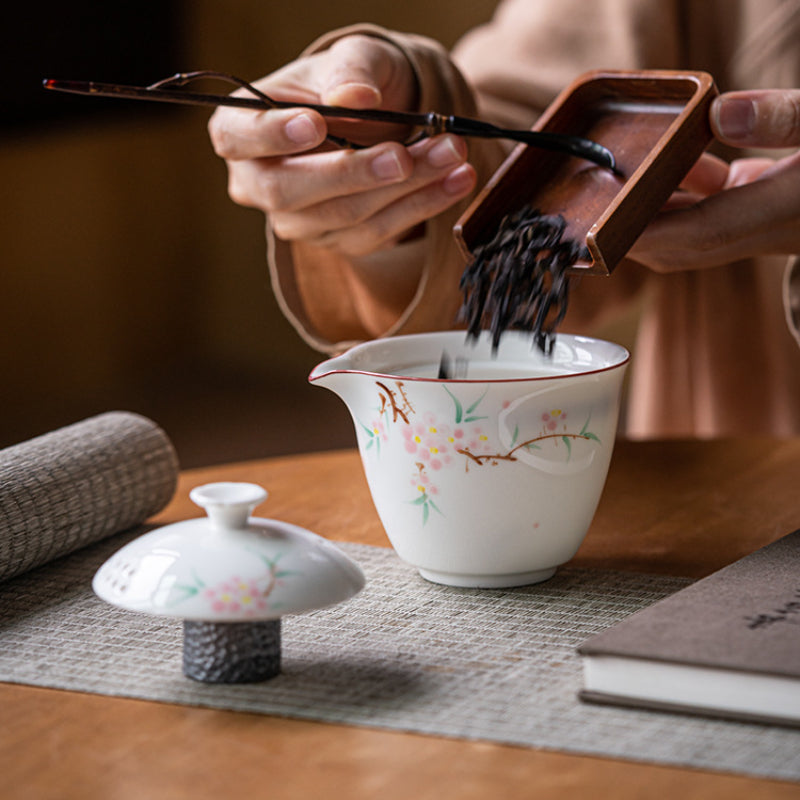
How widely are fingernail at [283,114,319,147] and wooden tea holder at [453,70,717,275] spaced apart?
16 centimetres

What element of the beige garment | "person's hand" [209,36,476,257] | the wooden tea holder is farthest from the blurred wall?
the wooden tea holder

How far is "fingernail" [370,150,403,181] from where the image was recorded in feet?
3.33

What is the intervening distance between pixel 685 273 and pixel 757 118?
26.3 inches

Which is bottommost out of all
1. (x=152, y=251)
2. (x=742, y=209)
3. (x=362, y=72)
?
(x=152, y=251)

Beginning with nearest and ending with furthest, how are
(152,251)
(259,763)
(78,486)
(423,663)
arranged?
(259,763) → (423,663) → (78,486) → (152,251)

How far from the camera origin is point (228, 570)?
→ 0.59m

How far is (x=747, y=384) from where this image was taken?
65.2 inches

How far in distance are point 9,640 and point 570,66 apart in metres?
1.16

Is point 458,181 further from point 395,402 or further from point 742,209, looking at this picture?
point 395,402

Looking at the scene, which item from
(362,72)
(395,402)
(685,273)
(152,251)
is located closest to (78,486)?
(395,402)

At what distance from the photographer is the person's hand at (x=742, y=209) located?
3.10ft

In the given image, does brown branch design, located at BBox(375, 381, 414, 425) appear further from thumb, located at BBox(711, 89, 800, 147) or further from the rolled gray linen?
thumb, located at BBox(711, 89, 800, 147)

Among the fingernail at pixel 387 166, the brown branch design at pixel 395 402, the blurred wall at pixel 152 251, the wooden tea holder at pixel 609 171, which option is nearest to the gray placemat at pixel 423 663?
the brown branch design at pixel 395 402

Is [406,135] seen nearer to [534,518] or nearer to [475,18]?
[534,518]
